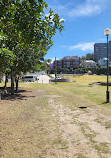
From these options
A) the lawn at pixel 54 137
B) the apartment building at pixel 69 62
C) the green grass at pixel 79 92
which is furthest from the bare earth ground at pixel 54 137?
the apartment building at pixel 69 62

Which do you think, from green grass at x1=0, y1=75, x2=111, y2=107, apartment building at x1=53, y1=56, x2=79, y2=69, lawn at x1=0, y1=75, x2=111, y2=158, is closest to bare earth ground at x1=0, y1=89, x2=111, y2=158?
lawn at x1=0, y1=75, x2=111, y2=158

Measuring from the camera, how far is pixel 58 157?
385cm

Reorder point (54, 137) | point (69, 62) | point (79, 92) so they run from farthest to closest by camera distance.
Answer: point (69, 62), point (79, 92), point (54, 137)

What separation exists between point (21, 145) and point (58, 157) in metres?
1.32

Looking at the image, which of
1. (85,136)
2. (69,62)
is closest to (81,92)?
(85,136)

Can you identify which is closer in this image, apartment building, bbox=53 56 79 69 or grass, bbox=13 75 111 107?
grass, bbox=13 75 111 107

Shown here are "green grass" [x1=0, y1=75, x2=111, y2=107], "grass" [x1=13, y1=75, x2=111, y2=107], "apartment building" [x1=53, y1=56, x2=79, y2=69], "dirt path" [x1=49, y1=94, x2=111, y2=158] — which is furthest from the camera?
"apartment building" [x1=53, y1=56, x2=79, y2=69]

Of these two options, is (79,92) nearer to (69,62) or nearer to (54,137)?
(54,137)

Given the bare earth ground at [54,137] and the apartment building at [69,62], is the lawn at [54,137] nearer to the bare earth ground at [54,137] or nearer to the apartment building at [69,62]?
the bare earth ground at [54,137]

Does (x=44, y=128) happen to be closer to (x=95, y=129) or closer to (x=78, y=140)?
(x=78, y=140)

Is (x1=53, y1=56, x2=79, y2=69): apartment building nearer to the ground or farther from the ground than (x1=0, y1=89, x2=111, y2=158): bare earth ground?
farther from the ground

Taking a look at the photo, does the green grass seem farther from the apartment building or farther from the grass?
the apartment building

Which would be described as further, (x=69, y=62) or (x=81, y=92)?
(x=69, y=62)

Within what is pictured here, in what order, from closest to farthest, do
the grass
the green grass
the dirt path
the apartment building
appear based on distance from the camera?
the dirt path, the green grass, the grass, the apartment building
